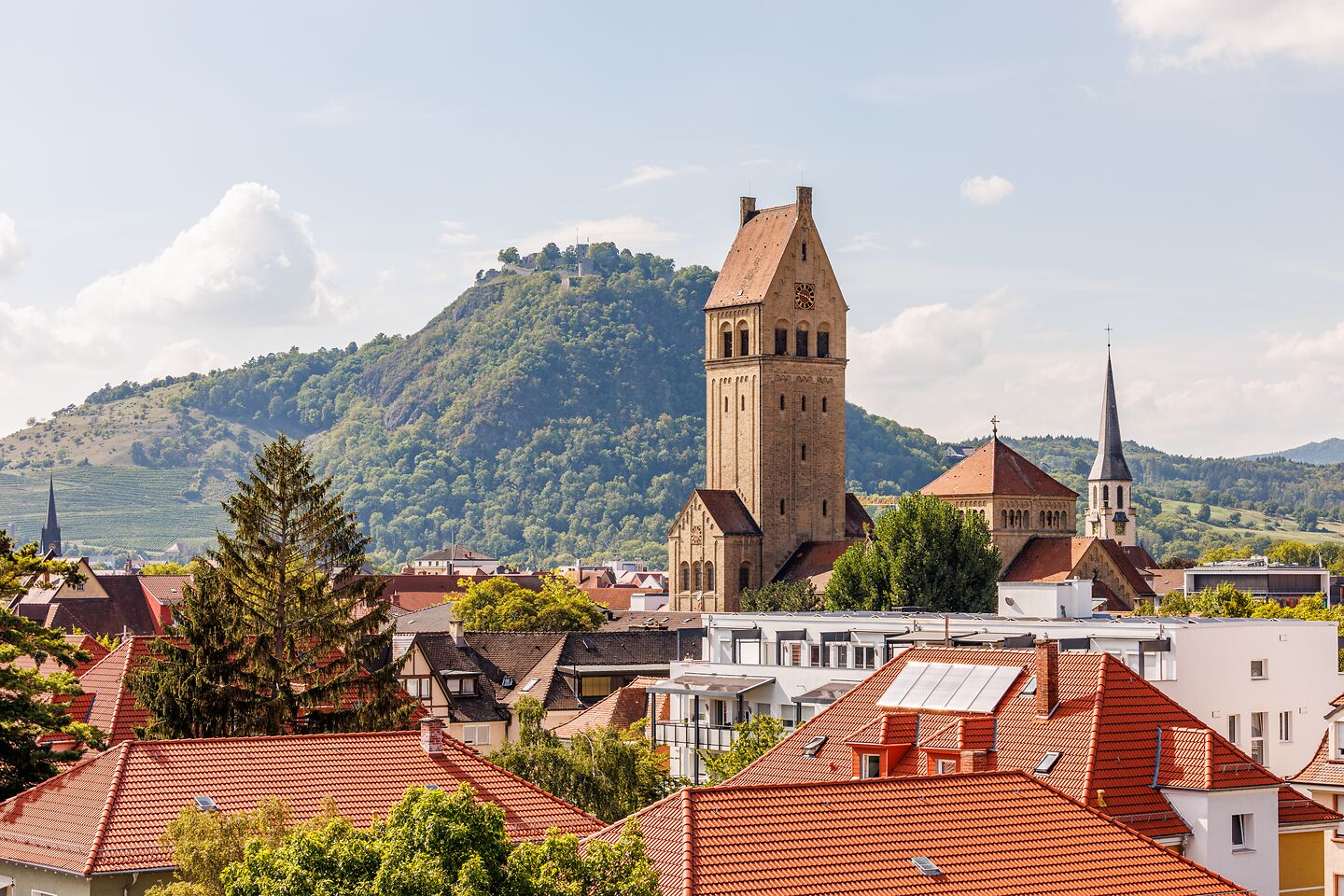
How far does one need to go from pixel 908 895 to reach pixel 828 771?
47.8ft

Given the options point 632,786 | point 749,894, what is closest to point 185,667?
point 632,786

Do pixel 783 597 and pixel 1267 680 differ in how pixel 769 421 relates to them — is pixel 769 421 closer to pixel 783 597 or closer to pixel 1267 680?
pixel 783 597

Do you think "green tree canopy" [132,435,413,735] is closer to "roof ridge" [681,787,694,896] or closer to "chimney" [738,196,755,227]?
"roof ridge" [681,787,694,896]

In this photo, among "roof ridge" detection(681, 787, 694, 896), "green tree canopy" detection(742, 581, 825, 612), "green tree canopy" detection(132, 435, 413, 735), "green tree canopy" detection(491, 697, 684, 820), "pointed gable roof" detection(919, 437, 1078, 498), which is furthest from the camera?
"pointed gable roof" detection(919, 437, 1078, 498)

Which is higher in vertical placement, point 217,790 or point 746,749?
point 217,790

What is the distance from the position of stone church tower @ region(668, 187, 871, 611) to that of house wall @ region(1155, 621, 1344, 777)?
8161cm

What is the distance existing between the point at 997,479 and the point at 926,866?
369 ft

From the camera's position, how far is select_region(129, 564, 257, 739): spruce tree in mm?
41906

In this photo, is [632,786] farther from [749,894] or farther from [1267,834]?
[749,894]

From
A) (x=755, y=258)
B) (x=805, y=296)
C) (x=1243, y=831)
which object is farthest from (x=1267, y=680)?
(x=755, y=258)

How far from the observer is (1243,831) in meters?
33.7

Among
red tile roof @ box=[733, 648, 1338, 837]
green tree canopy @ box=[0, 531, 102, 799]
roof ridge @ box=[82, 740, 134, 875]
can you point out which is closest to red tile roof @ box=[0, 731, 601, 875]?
roof ridge @ box=[82, 740, 134, 875]

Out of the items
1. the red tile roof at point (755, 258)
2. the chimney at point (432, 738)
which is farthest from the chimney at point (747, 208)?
the chimney at point (432, 738)

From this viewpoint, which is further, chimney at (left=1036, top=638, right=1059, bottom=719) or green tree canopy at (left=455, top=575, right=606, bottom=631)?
green tree canopy at (left=455, top=575, right=606, bottom=631)
